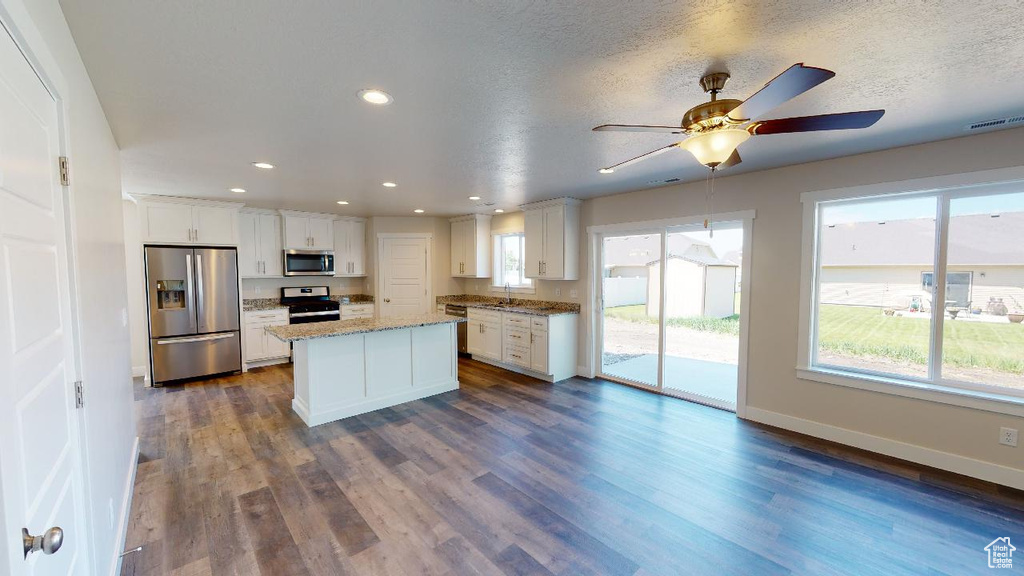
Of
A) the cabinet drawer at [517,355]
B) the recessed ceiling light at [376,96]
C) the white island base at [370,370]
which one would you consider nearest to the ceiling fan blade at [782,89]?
the recessed ceiling light at [376,96]

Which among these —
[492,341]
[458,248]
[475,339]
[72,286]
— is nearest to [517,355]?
[492,341]

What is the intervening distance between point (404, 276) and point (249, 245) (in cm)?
231

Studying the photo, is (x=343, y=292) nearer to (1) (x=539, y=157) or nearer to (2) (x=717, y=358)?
(1) (x=539, y=157)

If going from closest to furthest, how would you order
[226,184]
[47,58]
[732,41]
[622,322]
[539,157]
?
[47,58] < [732,41] < [539,157] < [226,184] < [622,322]

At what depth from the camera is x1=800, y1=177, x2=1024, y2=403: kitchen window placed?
2.79 metres

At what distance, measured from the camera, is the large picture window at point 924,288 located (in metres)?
2.79

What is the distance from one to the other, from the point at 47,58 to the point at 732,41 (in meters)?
2.41

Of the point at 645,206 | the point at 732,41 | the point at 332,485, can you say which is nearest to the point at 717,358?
the point at 645,206

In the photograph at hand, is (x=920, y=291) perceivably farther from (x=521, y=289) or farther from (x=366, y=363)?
(x=366, y=363)

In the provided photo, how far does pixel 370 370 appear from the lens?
4160 millimetres

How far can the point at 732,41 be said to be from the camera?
1.60 meters

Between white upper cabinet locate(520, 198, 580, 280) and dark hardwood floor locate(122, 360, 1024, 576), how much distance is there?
6.96 feet

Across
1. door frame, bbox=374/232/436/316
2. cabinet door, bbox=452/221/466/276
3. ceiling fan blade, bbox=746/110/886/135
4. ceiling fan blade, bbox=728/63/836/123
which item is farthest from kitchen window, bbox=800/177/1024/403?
door frame, bbox=374/232/436/316

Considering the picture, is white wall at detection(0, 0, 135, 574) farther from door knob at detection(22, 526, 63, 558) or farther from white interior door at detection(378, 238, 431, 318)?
white interior door at detection(378, 238, 431, 318)
